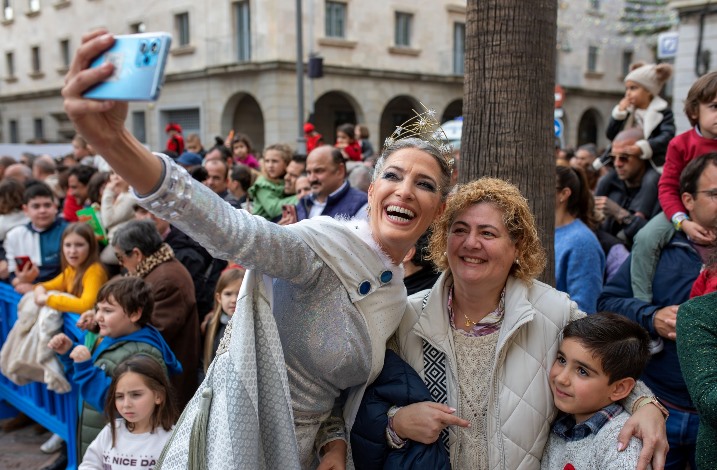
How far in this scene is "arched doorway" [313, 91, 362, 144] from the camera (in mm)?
26969

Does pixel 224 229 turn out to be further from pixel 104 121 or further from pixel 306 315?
pixel 306 315

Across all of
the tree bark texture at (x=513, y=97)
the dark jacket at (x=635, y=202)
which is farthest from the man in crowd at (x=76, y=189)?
the tree bark texture at (x=513, y=97)

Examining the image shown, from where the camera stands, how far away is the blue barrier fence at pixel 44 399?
4.29m

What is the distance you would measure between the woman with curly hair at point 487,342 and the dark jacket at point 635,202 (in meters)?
2.41

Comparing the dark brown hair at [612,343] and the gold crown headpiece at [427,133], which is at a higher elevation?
the gold crown headpiece at [427,133]

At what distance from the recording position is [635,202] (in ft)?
15.3

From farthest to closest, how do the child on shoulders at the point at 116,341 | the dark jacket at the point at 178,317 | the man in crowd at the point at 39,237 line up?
the man in crowd at the point at 39,237
the dark jacket at the point at 178,317
the child on shoulders at the point at 116,341

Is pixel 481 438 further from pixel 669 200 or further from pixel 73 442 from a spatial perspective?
pixel 73 442

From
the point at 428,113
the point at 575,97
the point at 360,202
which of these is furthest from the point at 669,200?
the point at 575,97

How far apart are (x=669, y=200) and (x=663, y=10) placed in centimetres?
1992

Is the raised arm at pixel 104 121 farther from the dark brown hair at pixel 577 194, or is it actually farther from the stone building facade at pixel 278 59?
the stone building facade at pixel 278 59

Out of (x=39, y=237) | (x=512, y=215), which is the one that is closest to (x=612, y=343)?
(x=512, y=215)

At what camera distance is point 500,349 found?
7.00ft

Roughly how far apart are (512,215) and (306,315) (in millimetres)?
796
